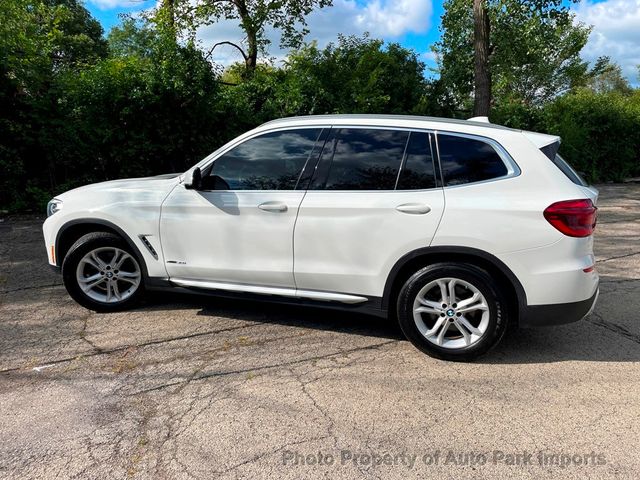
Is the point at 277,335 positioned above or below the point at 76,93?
below

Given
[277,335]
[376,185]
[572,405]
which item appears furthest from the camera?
[277,335]

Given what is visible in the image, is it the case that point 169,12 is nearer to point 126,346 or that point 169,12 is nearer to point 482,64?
point 482,64

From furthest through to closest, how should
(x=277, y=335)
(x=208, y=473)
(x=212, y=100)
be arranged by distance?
1. (x=212, y=100)
2. (x=277, y=335)
3. (x=208, y=473)

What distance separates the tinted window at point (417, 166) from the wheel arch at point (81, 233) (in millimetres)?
2427

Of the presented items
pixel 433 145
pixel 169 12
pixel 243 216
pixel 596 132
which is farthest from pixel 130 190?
pixel 596 132

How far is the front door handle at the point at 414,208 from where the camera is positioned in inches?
140

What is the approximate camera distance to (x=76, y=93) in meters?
9.00

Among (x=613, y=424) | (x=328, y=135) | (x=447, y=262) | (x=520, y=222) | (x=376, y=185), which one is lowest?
(x=613, y=424)

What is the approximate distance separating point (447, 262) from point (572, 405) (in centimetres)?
121

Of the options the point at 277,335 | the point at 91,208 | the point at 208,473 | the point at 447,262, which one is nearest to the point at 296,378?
the point at 277,335

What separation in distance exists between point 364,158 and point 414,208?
590mm

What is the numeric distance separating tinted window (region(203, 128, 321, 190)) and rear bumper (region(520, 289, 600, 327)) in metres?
2.02

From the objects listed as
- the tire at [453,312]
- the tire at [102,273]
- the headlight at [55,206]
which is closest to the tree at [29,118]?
the headlight at [55,206]

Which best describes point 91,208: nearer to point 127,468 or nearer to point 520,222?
point 127,468
